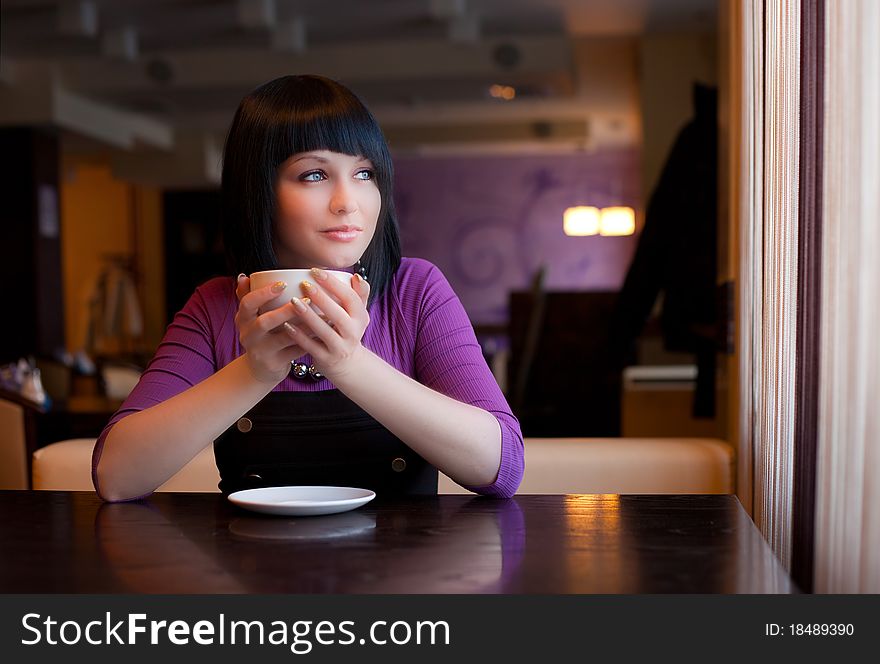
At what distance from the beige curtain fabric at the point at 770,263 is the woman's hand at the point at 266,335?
0.65 metres

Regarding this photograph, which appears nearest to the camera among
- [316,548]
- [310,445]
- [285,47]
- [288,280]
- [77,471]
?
[316,548]

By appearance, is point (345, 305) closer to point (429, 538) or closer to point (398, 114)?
point (429, 538)

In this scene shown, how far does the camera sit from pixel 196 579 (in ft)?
2.65

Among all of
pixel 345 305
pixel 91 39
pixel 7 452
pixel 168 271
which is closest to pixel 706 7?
pixel 91 39

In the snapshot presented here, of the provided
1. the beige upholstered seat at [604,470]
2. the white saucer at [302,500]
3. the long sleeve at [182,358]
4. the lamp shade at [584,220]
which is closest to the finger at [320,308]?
the white saucer at [302,500]

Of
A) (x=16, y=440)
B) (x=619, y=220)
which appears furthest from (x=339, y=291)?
(x=619, y=220)

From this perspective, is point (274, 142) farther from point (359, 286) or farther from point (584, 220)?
point (584, 220)

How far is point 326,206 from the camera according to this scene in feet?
4.18

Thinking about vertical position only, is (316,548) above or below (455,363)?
below

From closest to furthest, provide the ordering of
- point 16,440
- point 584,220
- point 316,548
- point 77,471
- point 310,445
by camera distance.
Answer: point 316,548 → point 310,445 → point 77,471 → point 16,440 → point 584,220

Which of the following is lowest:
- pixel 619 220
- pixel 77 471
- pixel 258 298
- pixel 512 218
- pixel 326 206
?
pixel 77 471

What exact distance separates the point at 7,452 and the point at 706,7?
5.52m

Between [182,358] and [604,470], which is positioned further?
[604,470]

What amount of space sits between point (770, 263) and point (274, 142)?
749 mm
